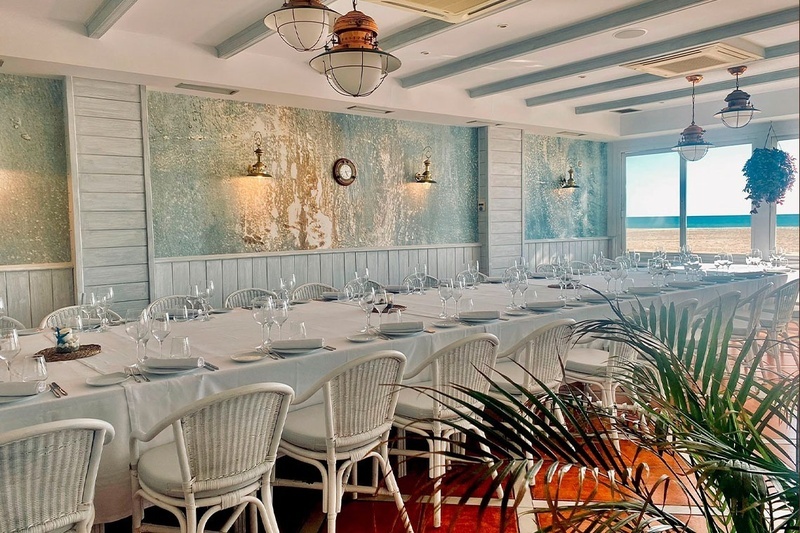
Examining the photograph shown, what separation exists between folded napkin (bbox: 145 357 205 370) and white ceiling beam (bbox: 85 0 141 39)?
269 centimetres

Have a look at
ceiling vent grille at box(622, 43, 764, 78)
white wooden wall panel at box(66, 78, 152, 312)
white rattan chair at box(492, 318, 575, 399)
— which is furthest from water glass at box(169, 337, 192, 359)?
ceiling vent grille at box(622, 43, 764, 78)

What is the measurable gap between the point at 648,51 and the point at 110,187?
4.92m

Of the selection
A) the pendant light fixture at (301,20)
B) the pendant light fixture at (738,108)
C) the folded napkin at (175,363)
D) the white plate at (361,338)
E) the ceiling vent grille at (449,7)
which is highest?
the ceiling vent grille at (449,7)

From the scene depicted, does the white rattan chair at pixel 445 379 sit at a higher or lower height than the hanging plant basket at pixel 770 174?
lower

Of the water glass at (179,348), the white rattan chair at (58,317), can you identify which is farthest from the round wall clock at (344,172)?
the water glass at (179,348)

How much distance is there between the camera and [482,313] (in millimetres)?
3527

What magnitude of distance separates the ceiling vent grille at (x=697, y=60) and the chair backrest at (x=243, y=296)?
3989 mm

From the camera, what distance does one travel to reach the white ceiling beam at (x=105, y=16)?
4109 millimetres

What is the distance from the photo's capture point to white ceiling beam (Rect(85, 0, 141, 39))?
A: 411cm

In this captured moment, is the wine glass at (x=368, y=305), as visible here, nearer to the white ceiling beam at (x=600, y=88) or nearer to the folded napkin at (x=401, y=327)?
the folded napkin at (x=401, y=327)

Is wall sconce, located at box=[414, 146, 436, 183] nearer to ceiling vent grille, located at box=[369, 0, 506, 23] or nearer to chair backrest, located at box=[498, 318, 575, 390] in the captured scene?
ceiling vent grille, located at box=[369, 0, 506, 23]

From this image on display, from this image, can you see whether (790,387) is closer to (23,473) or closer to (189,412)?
(189,412)

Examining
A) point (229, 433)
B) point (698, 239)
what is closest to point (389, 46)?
point (229, 433)

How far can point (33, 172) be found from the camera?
5227 millimetres
